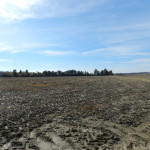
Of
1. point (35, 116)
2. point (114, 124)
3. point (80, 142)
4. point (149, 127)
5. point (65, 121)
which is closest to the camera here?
point (80, 142)

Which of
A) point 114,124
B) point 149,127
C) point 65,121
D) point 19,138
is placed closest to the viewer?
point 19,138

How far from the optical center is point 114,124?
11.1 meters

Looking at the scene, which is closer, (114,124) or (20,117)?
(114,124)

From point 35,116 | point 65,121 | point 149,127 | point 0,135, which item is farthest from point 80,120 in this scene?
point 0,135

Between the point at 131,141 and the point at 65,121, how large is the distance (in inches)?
171

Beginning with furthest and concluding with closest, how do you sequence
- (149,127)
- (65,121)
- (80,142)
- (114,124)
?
1. (65,121)
2. (114,124)
3. (149,127)
4. (80,142)

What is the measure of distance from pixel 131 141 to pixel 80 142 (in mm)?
1857

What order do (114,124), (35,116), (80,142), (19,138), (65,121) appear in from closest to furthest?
(80,142) < (19,138) < (114,124) < (65,121) < (35,116)

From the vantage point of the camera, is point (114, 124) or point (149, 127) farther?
point (114, 124)

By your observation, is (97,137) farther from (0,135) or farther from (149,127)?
(0,135)

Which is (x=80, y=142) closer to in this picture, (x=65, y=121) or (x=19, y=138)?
(x=19, y=138)

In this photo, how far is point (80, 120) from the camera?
1208 cm

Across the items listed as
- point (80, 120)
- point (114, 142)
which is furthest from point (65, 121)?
point (114, 142)

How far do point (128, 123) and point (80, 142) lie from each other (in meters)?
3.87
